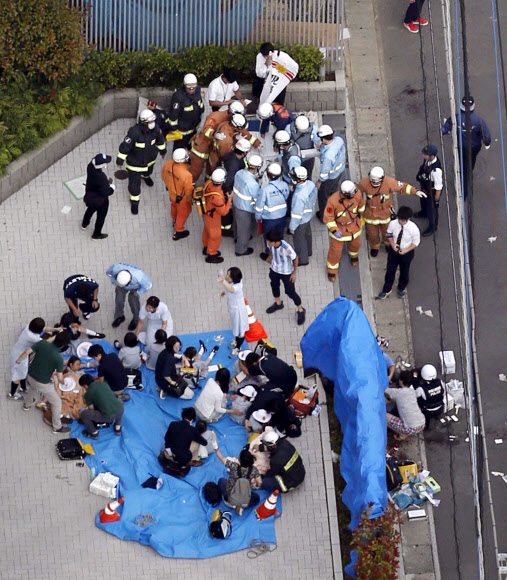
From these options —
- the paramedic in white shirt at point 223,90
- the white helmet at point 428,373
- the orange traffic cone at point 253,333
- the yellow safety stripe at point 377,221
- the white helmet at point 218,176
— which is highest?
the paramedic in white shirt at point 223,90

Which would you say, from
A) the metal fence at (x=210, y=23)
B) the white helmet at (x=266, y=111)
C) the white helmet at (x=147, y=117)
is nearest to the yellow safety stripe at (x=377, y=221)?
the white helmet at (x=266, y=111)

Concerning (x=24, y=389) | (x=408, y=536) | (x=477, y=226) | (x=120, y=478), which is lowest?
(x=408, y=536)

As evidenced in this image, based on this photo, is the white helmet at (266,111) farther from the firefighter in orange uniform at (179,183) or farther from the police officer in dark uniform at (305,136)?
the firefighter in orange uniform at (179,183)

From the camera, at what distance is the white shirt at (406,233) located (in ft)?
69.0

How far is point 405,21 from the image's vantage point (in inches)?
1018

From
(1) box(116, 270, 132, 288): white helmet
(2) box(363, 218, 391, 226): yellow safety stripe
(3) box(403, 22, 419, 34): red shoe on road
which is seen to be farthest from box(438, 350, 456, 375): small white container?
(3) box(403, 22, 419, 34): red shoe on road

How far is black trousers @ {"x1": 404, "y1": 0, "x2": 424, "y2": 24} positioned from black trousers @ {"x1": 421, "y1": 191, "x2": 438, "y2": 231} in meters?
4.64

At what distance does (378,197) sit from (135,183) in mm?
4033

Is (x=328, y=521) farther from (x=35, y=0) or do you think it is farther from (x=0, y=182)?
(x=35, y=0)

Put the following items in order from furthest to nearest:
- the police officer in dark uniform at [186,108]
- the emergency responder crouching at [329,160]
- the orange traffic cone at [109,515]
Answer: the police officer in dark uniform at [186,108], the emergency responder crouching at [329,160], the orange traffic cone at [109,515]

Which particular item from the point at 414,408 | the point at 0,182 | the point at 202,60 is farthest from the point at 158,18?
the point at 414,408

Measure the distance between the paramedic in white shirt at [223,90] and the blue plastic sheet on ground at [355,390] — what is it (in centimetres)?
478

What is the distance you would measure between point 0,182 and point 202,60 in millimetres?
4262

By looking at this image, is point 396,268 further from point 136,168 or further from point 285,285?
point 136,168
